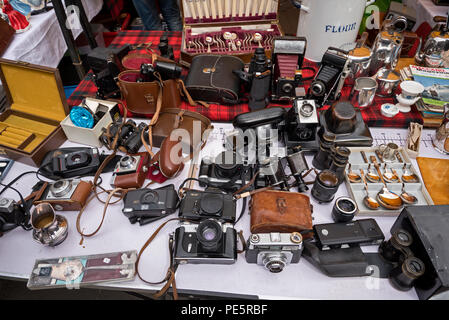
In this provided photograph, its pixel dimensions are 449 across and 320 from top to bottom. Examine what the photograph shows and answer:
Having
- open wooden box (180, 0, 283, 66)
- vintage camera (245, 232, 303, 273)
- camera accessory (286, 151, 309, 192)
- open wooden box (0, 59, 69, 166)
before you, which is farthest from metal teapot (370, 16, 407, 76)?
open wooden box (0, 59, 69, 166)

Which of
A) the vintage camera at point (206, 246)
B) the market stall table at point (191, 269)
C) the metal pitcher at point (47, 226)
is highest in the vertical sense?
the vintage camera at point (206, 246)

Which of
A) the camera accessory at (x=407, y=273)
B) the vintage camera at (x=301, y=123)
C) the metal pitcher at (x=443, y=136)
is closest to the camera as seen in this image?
the camera accessory at (x=407, y=273)

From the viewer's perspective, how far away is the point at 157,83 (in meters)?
1.71

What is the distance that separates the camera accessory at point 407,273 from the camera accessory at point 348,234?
15 cm

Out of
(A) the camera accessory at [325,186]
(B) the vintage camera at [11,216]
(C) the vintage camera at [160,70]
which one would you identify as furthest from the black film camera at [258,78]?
(B) the vintage camera at [11,216]

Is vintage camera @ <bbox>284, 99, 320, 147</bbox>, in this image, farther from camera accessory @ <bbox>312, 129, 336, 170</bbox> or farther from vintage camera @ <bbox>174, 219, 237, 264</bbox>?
vintage camera @ <bbox>174, 219, 237, 264</bbox>

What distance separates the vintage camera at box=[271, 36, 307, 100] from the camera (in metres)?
1.87

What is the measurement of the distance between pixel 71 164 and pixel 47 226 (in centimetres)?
39

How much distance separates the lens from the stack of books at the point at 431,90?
1.83 m

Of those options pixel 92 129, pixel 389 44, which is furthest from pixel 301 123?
pixel 92 129

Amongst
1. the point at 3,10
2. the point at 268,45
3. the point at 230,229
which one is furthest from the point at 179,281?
the point at 3,10

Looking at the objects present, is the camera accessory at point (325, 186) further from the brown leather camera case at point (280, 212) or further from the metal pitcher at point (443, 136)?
the metal pitcher at point (443, 136)

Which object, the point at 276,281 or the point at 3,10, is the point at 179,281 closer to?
the point at 276,281

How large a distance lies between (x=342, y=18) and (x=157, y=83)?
52.3 inches
